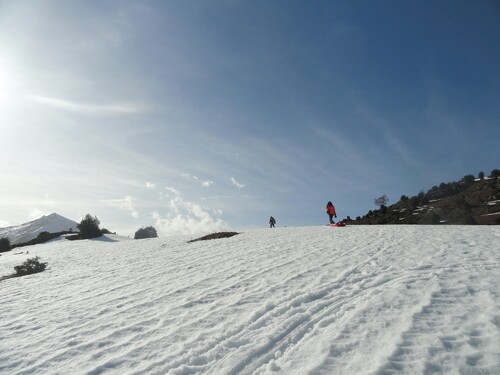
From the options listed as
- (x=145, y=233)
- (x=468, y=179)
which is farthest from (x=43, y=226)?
(x=468, y=179)

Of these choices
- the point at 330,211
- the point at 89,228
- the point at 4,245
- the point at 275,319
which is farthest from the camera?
the point at 89,228

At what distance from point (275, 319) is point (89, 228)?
35.9m

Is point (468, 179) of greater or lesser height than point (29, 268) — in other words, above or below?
above

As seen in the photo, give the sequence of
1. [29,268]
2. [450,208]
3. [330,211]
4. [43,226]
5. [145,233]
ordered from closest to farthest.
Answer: [29,268] < [330,211] < [450,208] < [145,233] < [43,226]

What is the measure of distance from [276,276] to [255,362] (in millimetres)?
4531

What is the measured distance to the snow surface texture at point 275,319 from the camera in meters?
4.09

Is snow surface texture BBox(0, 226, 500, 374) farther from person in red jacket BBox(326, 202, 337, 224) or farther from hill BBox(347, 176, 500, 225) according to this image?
hill BBox(347, 176, 500, 225)

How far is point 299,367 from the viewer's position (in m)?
3.91

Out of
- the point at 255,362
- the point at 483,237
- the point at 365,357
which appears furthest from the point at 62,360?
the point at 483,237

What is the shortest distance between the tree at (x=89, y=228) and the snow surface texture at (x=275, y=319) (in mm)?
27056

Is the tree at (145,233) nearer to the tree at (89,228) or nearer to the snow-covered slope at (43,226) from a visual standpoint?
the tree at (89,228)

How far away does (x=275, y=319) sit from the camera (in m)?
5.52

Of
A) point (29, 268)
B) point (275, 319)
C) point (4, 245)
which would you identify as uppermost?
point (4, 245)

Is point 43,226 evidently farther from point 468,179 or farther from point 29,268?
point 468,179
